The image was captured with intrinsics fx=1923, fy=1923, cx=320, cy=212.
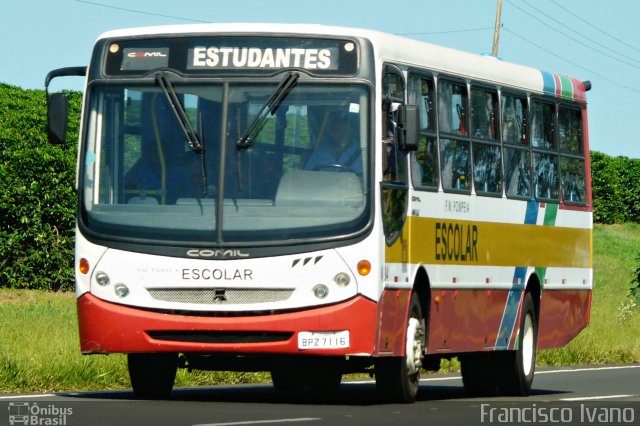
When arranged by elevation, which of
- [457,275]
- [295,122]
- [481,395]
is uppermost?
[295,122]

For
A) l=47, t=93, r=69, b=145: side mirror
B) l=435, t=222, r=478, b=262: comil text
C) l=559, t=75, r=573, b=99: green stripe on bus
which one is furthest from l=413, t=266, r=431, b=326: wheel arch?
l=559, t=75, r=573, b=99: green stripe on bus

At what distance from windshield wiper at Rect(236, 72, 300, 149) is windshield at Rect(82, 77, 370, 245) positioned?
0.06 feet

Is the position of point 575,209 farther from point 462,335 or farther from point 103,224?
point 103,224

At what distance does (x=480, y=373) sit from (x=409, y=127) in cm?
485

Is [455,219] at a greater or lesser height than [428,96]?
lesser

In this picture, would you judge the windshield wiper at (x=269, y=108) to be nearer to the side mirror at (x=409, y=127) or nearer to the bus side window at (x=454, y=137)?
the side mirror at (x=409, y=127)

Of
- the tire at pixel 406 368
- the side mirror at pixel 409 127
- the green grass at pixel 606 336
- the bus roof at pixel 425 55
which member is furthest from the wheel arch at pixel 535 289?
the green grass at pixel 606 336

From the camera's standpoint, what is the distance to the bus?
1556 centimetres

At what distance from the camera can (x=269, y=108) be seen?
15953mm

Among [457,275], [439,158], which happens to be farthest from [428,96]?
[457,275]

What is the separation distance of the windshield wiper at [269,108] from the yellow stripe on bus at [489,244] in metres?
1.47

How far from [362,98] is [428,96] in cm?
178

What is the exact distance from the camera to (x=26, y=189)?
3706 centimetres

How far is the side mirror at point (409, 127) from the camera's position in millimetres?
16094
